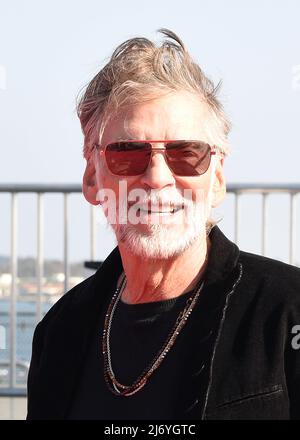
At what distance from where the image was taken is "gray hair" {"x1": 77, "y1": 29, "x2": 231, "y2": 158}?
265 cm

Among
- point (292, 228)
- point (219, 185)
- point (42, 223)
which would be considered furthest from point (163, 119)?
point (42, 223)

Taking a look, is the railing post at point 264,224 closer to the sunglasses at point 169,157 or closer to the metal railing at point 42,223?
the metal railing at point 42,223

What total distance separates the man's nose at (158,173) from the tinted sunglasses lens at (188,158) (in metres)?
0.02

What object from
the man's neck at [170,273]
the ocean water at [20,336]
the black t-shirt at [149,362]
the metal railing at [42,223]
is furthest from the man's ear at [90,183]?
the ocean water at [20,336]

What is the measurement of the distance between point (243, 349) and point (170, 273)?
344 millimetres

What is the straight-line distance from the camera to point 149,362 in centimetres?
262

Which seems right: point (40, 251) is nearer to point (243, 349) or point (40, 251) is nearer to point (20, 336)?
point (20, 336)

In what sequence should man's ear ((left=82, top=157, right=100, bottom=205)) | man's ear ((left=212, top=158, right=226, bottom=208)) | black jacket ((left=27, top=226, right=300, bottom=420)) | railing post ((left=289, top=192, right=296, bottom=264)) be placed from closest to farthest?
1. black jacket ((left=27, top=226, right=300, bottom=420))
2. man's ear ((left=212, top=158, right=226, bottom=208))
3. man's ear ((left=82, top=157, right=100, bottom=205))
4. railing post ((left=289, top=192, right=296, bottom=264))

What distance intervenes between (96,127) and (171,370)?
712mm

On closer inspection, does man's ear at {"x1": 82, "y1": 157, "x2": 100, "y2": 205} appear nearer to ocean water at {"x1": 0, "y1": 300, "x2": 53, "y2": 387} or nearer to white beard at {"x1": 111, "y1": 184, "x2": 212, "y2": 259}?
white beard at {"x1": 111, "y1": 184, "x2": 212, "y2": 259}

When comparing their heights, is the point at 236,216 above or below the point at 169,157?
below

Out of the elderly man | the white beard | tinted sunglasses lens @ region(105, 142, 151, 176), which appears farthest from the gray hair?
the white beard

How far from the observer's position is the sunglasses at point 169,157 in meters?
2.62
